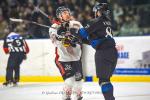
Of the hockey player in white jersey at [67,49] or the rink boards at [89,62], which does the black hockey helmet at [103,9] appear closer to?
the hockey player in white jersey at [67,49]

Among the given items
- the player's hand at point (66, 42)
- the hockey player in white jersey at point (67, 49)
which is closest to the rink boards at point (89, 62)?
the hockey player in white jersey at point (67, 49)

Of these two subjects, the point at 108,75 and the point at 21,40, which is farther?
the point at 21,40

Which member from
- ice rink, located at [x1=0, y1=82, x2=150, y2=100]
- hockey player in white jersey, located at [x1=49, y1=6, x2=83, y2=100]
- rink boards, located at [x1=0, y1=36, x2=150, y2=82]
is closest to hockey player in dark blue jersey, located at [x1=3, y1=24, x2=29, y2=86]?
ice rink, located at [x1=0, y1=82, x2=150, y2=100]

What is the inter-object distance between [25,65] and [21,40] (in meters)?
0.80

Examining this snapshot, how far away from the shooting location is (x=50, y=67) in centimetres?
1256

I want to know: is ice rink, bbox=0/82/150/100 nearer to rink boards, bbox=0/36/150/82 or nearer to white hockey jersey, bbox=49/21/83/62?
rink boards, bbox=0/36/150/82

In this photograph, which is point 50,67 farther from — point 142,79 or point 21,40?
point 142,79

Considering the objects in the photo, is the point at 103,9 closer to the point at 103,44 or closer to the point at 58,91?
the point at 103,44

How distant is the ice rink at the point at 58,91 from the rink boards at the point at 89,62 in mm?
347

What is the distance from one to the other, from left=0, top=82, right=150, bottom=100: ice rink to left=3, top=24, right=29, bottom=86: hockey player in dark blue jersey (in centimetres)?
25

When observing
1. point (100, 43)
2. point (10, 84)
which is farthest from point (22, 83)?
point (100, 43)

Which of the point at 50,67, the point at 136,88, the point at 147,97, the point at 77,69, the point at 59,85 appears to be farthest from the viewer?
the point at 50,67

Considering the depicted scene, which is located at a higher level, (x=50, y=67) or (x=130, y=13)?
(x=130, y=13)

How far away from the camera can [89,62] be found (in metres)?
12.3
